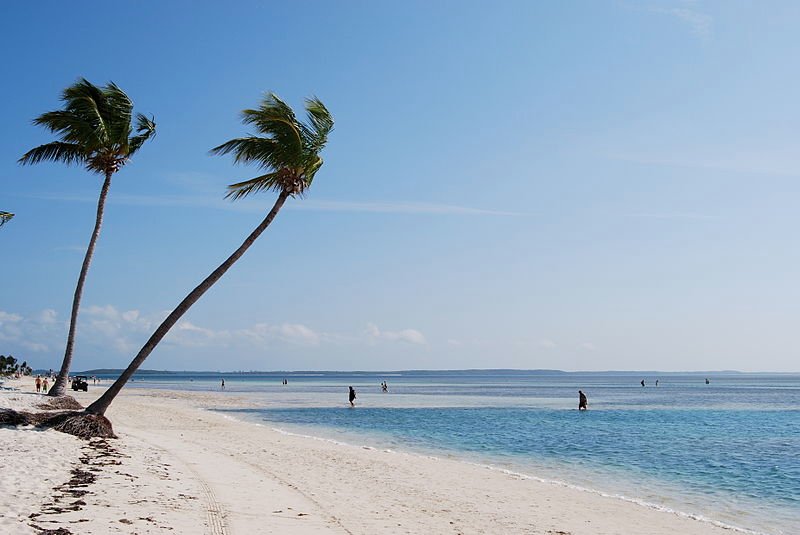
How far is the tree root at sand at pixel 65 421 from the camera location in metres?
16.0

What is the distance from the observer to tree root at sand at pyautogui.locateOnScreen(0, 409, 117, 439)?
16031 millimetres

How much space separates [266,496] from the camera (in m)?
11.8

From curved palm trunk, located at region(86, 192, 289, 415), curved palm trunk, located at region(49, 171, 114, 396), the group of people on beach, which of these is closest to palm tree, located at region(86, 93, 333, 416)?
curved palm trunk, located at region(86, 192, 289, 415)

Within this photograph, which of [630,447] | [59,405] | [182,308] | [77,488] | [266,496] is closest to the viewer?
[77,488]

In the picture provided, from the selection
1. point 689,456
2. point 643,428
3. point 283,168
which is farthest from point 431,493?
point 643,428

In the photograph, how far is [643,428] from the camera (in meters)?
33.8

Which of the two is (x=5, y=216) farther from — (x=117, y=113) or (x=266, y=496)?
(x=266, y=496)

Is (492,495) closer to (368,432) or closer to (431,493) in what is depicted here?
(431,493)

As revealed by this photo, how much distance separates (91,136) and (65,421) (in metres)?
9.71

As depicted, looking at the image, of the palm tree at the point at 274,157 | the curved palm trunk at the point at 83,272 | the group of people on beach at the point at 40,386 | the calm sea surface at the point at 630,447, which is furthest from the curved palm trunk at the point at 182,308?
the group of people on beach at the point at 40,386

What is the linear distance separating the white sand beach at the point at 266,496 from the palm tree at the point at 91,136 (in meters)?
6.20

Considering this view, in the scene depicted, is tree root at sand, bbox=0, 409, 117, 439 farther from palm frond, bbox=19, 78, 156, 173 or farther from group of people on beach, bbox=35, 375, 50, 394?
group of people on beach, bbox=35, 375, 50, 394

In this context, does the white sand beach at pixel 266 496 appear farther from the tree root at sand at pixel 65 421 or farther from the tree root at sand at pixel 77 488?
the tree root at sand at pixel 65 421

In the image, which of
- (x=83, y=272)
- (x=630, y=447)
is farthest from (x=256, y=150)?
(x=630, y=447)
